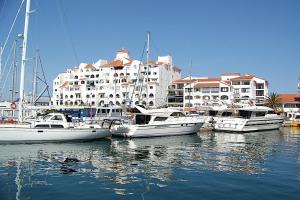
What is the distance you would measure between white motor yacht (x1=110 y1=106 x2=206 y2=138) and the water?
31.7 ft

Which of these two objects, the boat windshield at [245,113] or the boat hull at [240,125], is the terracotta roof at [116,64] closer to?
the boat windshield at [245,113]

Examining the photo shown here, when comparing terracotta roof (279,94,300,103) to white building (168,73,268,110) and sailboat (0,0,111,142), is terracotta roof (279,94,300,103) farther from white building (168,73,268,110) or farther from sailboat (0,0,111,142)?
sailboat (0,0,111,142)

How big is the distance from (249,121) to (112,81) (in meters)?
70.0

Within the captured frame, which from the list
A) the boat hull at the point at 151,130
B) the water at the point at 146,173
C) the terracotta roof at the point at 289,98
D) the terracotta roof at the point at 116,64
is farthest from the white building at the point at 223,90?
the water at the point at 146,173

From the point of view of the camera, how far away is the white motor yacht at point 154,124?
39531 mm

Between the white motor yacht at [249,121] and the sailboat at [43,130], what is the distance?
73.8 feet

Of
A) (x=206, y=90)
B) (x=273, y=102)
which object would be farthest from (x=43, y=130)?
(x=206, y=90)

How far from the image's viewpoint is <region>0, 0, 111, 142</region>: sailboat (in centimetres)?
3097

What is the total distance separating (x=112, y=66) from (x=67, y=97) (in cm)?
1890

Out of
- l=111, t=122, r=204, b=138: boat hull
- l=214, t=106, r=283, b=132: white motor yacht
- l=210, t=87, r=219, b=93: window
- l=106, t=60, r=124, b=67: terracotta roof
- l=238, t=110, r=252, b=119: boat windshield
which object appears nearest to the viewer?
l=111, t=122, r=204, b=138: boat hull

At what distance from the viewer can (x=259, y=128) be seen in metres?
53.2

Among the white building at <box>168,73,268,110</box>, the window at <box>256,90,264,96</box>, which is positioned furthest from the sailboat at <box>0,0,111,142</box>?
the window at <box>256,90,264,96</box>

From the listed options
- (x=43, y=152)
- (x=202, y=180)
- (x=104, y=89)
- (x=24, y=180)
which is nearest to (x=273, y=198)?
(x=202, y=180)

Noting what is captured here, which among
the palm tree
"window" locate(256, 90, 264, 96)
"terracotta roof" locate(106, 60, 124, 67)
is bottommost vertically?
the palm tree
